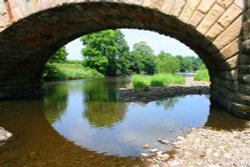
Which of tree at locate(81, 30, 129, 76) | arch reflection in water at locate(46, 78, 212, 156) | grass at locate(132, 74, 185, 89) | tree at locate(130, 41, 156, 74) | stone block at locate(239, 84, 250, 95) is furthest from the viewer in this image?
tree at locate(130, 41, 156, 74)

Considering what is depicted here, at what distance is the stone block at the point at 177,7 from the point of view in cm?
726

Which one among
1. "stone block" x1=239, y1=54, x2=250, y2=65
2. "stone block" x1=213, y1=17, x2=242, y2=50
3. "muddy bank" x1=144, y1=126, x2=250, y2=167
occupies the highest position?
"stone block" x1=213, y1=17, x2=242, y2=50

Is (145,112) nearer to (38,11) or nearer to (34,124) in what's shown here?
(34,124)

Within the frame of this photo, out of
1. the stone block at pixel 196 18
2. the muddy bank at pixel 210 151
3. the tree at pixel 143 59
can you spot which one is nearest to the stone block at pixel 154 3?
the stone block at pixel 196 18

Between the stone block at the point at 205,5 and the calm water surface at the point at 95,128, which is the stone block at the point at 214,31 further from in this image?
the calm water surface at the point at 95,128

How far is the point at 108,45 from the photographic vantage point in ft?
169

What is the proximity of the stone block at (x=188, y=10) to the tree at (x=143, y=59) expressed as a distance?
213 ft

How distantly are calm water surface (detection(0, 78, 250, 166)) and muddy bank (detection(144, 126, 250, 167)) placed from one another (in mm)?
392

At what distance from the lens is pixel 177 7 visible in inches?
288

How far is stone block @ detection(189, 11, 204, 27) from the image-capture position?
7.19 metres

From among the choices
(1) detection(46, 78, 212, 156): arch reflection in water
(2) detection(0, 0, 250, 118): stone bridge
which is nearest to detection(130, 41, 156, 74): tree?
(2) detection(0, 0, 250, 118): stone bridge

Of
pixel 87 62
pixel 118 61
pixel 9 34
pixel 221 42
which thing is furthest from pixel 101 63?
pixel 221 42

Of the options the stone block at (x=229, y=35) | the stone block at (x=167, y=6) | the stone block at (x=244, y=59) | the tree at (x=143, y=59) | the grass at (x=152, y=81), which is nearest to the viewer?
the stone block at (x=244, y=59)

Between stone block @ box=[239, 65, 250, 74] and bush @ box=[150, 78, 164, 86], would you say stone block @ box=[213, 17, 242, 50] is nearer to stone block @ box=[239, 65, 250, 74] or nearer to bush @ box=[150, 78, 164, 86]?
stone block @ box=[239, 65, 250, 74]
